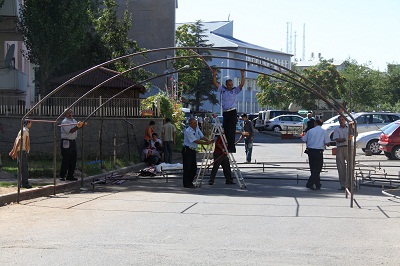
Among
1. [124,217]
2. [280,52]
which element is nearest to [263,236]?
[124,217]

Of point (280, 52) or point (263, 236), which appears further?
point (280, 52)

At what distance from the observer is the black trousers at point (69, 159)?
64.0 ft

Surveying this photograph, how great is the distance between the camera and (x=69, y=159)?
19.6 metres

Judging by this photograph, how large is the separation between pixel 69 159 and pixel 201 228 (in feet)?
28.7

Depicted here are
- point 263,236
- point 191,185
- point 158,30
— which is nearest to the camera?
point 263,236

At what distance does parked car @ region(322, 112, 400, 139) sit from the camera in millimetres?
39750

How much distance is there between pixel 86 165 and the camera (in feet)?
79.7

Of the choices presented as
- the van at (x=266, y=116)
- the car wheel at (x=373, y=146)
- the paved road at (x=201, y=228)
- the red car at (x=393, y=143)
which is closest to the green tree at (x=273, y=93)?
the van at (x=266, y=116)

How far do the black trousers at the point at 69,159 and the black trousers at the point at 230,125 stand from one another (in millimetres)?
3950

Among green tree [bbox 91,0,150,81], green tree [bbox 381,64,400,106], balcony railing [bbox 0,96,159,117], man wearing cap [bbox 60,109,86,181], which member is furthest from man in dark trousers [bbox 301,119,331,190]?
green tree [bbox 381,64,400,106]

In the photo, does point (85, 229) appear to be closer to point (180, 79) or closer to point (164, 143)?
point (164, 143)

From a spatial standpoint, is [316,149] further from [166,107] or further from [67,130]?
[166,107]

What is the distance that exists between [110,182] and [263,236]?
9.82 metres

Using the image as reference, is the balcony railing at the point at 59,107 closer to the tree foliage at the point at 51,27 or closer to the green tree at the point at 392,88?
the tree foliage at the point at 51,27
